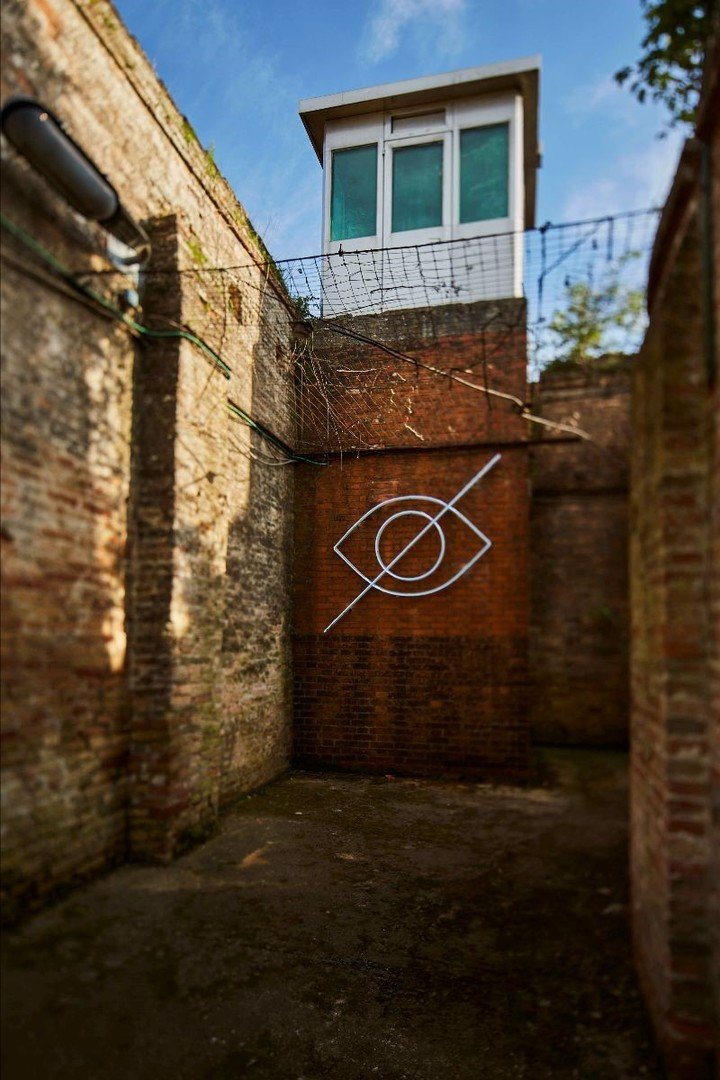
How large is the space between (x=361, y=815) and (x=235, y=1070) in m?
3.17

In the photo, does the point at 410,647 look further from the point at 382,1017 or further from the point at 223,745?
the point at 382,1017

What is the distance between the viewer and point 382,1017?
2.76 metres

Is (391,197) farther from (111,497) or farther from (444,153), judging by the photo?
(111,497)

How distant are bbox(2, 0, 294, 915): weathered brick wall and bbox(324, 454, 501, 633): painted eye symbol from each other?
1.86 meters

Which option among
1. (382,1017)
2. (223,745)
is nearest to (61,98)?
(223,745)

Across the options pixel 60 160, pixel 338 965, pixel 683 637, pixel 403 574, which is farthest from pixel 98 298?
pixel 403 574

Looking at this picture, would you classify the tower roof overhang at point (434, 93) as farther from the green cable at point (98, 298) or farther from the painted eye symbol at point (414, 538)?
the green cable at point (98, 298)

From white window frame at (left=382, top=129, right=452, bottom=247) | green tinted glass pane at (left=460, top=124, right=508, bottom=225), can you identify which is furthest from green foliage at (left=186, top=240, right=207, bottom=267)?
green tinted glass pane at (left=460, top=124, right=508, bottom=225)

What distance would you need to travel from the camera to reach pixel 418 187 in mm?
7957

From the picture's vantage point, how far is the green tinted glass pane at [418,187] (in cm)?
783

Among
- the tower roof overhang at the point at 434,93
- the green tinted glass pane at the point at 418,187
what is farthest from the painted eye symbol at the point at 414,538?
the tower roof overhang at the point at 434,93

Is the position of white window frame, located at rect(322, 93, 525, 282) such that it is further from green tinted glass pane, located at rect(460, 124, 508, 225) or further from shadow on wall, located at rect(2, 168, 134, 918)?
shadow on wall, located at rect(2, 168, 134, 918)

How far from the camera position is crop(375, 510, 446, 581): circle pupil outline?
691 cm

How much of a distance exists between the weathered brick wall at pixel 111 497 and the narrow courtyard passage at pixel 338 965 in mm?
504
